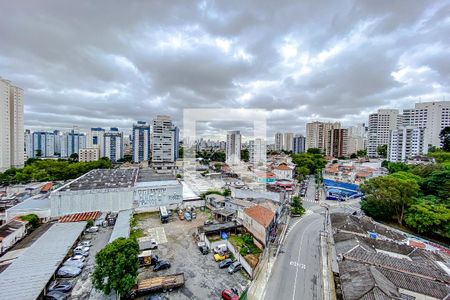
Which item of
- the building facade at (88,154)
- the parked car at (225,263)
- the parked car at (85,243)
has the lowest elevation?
the parked car at (85,243)

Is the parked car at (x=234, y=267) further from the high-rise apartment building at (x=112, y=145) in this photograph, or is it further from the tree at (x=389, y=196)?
the high-rise apartment building at (x=112, y=145)

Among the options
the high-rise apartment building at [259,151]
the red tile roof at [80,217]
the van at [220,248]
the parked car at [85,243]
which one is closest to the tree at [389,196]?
the van at [220,248]

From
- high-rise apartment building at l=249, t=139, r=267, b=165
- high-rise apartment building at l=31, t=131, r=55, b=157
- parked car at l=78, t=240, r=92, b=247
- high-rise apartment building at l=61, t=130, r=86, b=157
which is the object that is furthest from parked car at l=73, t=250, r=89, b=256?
high-rise apartment building at l=31, t=131, r=55, b=157

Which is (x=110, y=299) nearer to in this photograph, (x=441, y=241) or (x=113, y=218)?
(x=113, y=218)

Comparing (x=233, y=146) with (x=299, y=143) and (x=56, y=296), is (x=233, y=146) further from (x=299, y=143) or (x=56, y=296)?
(x=56, y=296)

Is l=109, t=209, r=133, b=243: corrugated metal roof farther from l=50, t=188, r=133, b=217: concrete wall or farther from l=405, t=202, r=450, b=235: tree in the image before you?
l=405, t=202, r=450, b=235: tree

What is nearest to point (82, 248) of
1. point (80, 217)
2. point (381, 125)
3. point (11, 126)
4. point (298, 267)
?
point (80, 217)
